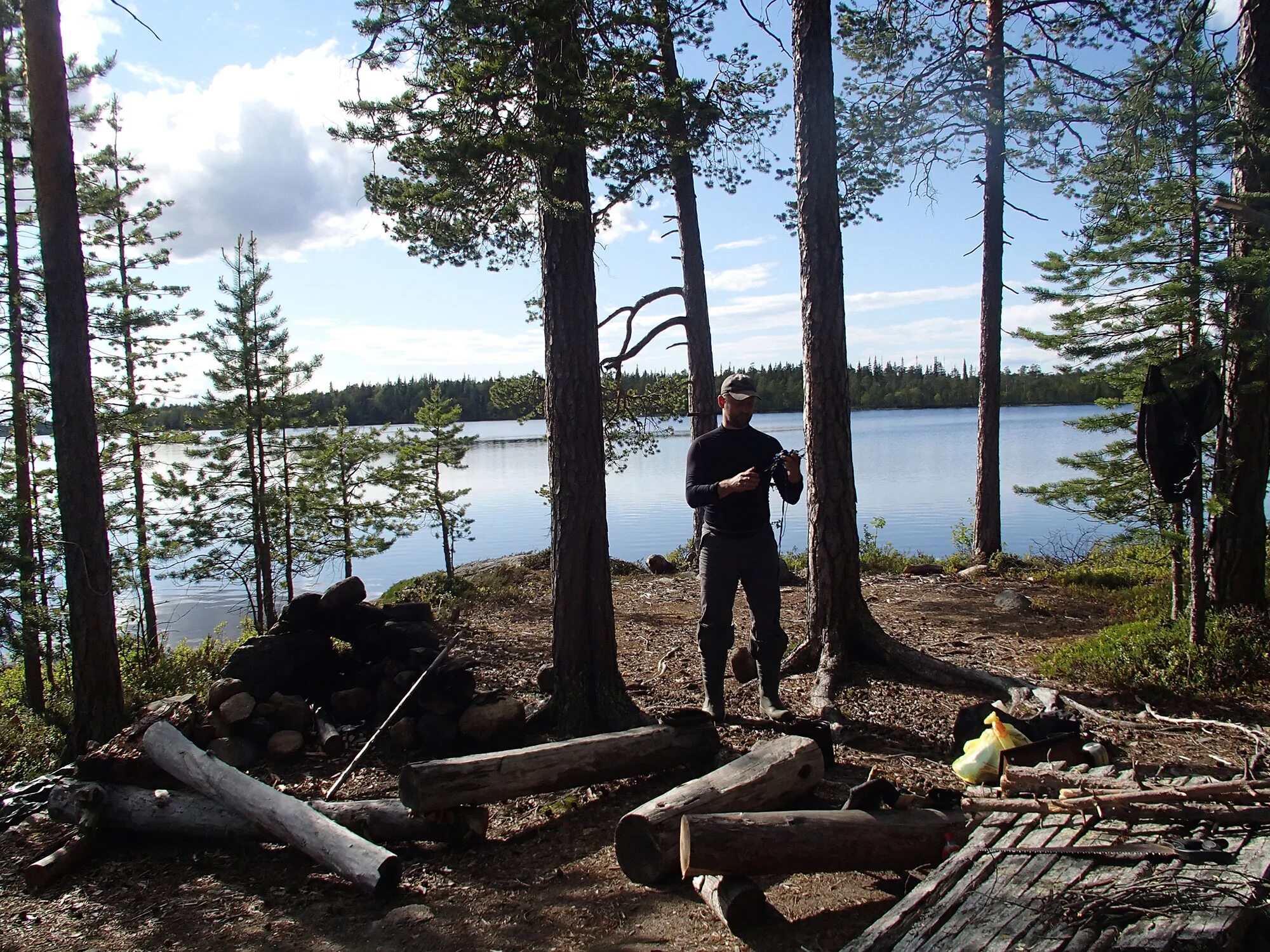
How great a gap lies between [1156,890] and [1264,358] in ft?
16.0

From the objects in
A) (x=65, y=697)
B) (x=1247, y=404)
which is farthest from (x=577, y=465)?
(x=65, y=697)

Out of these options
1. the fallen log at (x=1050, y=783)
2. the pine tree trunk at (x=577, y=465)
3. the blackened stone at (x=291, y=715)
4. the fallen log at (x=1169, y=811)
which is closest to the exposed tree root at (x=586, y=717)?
the pine tree trunk at (x=577, y=465)

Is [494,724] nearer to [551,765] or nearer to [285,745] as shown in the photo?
[551,765]

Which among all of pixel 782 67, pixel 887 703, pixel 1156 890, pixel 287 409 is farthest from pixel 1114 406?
pixel 287 409

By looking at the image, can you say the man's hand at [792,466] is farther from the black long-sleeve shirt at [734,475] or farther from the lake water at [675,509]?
the lake water at [675,509]

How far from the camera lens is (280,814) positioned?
14.0 ft

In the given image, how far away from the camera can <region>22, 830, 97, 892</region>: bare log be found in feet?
14.0

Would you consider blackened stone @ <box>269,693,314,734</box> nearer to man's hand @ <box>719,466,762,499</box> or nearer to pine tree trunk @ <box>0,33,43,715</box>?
man's hand @ <box>719,466,762,499</box>

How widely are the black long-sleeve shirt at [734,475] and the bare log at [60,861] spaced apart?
3897mm

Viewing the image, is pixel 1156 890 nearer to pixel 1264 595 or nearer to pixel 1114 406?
pixel 1264 595

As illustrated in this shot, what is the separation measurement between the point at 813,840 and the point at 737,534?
2.17 m

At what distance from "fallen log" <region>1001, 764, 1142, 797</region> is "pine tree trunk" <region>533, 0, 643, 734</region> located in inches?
96.3

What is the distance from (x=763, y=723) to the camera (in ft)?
17.7

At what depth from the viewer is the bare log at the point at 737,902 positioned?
3188 millimetres
